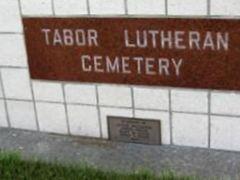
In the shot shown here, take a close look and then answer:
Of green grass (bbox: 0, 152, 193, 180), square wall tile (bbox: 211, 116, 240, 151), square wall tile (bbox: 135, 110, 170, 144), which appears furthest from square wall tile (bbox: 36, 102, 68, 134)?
square wall tile (bbox: 211, 116, 240, 151)

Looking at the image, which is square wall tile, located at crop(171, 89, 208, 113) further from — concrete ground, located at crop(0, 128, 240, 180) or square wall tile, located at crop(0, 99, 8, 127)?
square wall tile, located at crop(0, 99, 8, 127)

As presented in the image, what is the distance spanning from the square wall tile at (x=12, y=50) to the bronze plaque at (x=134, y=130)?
0.60m

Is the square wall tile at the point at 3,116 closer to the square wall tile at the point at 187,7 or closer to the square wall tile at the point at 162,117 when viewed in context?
the square wall tile at the point at 162,117

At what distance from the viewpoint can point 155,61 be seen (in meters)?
2.72

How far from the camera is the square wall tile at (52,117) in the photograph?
3025 mm

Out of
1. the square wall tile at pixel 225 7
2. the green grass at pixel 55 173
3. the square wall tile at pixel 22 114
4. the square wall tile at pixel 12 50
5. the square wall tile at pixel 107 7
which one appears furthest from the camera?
the square wall tile at pixel 22 114

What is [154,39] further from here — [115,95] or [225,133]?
[225,133]

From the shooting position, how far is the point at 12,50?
2986mm

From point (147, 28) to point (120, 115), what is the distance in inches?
20.7

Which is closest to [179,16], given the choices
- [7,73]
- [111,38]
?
[111,38]

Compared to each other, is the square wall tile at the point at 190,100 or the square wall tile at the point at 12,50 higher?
the square wall tile at the point at 12,50

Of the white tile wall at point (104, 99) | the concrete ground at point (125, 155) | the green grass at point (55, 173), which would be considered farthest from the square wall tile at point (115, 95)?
the green grass at point (55, 173)

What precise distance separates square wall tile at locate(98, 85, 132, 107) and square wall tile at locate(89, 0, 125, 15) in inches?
16.0

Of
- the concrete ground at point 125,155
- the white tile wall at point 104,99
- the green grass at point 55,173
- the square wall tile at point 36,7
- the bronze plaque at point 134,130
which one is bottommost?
the concrete ground at point 125,155
